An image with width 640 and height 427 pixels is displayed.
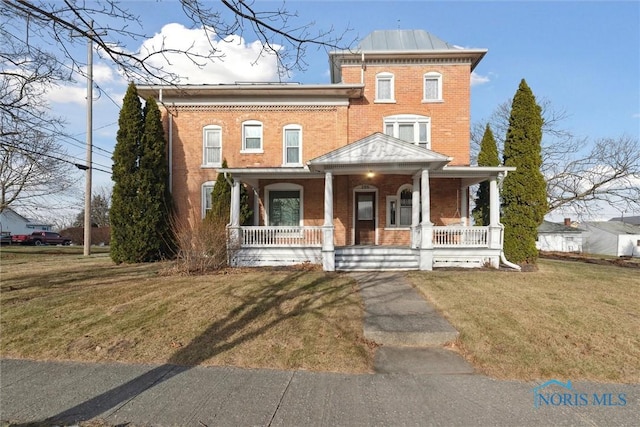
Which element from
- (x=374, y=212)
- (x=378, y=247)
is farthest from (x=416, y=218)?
(x=374, y=212)

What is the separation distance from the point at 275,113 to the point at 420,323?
11.8 m

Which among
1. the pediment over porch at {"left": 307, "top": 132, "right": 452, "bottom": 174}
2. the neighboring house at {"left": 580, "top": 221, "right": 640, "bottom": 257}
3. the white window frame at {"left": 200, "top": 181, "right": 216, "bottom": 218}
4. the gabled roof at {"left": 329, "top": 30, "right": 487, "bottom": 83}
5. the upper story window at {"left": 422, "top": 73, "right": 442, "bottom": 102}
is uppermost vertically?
the gabled roof at {"left": 329, "top": 30, "right": 487, "bottom": 83}

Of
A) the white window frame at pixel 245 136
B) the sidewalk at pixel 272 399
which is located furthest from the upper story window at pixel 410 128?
the sidewalk at pixel 272 399

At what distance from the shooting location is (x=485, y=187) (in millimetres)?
13773

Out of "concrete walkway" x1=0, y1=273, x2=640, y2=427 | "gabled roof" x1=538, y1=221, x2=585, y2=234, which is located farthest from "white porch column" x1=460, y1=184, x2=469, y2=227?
"gabled roof" x1=538, y1=221, x2=585, y2=234

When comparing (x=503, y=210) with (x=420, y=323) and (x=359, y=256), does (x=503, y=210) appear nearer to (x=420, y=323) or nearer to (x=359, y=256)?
(x=359, y=256)

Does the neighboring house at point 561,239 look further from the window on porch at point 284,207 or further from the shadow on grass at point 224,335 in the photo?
the shadow on grass at point 224,335

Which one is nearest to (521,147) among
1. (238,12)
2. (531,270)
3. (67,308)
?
(531,270)

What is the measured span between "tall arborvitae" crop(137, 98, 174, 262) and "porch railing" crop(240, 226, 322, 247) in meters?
3.64

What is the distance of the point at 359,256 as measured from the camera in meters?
11.1

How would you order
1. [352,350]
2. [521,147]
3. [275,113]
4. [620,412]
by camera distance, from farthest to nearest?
[275,113]
[521,147]
[352,350]
[620,412]

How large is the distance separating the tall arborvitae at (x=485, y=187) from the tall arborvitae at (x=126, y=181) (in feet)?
46.2

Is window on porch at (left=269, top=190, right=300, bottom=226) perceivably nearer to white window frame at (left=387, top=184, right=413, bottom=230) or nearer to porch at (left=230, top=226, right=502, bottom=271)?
porch at (left=230, top=226, right=502, bottom=271)

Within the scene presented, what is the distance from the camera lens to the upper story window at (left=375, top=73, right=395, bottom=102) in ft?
48.0
